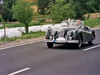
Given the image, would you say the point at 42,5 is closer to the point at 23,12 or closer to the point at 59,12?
the point at 59,12

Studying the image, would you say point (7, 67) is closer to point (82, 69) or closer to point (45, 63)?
point (45, 63)

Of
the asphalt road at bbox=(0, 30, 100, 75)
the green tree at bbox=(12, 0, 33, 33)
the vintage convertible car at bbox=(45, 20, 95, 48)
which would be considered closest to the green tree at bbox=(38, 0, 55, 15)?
the green tree at bbox=(12, 0, 33, 33)

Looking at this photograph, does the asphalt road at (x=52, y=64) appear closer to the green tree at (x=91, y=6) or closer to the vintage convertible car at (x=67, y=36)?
the vintage convertible car at (x=67, y=36)

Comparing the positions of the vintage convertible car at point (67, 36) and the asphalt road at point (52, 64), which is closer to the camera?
the asphalt road at point (52, 64)

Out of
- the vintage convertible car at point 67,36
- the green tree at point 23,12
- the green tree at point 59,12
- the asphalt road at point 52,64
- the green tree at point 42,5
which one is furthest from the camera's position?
the green tree at point 42,5

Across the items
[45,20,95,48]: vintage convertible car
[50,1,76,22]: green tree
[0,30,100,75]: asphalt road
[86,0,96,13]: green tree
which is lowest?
[0,30,100,75]: asphalt road

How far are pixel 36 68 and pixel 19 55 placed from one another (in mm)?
3351

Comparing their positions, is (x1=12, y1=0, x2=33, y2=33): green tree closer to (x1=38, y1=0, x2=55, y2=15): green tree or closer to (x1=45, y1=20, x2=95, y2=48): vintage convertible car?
(x1=45, y1=20, x2=95, y2=48): vintage convertible car

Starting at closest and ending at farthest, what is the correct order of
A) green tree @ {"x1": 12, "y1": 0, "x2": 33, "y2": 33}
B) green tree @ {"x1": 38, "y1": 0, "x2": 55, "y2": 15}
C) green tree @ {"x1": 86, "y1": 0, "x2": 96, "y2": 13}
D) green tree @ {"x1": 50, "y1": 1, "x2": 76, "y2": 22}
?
green tree @ {"x1": 12, "y1": 0, "x2": 33, "y2": 33} → green tree @ {"x1": 50, "y1": 1, "x2": 76, "y2": 22} → green tree @ {"x1": 86, "y1": 0, "x2": 96, "y2": 13} → green tree @ {"x1": 38, "y1": 0, "x2": 55, "y2": 15}

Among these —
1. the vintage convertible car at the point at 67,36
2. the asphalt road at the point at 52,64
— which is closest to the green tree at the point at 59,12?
the vintage convertible car at the point at 67,36

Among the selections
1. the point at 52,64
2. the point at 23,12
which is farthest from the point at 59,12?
the point at 52,64

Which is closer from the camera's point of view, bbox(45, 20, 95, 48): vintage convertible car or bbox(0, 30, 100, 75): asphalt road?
bbox(0, 30, 100, 75): asphalt road

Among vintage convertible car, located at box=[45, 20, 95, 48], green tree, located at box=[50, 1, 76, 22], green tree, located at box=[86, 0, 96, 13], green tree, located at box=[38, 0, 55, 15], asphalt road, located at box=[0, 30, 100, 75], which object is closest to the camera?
asphalt road, located at box=[0, 30, 100, 75]

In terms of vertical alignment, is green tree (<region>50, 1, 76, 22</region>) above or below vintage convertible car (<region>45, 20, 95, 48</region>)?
above
